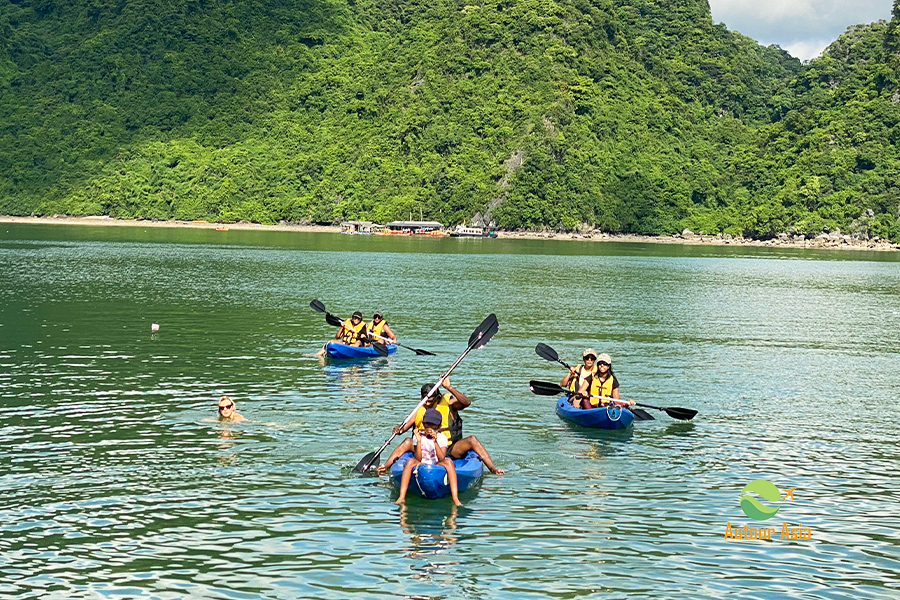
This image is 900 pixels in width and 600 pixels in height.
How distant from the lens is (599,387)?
23.7 m

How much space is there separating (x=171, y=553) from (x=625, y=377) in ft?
62.2

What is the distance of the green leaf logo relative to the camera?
56.5ft

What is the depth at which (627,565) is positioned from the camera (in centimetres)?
1462

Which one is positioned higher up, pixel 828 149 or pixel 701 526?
pixel 828 149

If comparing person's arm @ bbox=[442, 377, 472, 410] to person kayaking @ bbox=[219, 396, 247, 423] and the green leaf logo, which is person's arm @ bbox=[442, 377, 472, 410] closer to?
the green leaf logo

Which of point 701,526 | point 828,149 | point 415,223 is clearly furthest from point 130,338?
point 828,149

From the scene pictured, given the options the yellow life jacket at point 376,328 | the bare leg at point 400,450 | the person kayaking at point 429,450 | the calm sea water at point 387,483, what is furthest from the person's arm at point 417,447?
the yellow life jacket at point 376,328

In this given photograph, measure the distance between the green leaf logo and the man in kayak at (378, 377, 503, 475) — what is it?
14.7 ft

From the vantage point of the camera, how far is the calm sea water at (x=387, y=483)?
14203mm

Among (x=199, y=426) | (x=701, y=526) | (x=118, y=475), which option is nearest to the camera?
(x=701, y=526)

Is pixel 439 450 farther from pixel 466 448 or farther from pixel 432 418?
pixel 466 448

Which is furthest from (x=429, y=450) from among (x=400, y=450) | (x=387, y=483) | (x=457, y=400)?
(x=457, y=400)

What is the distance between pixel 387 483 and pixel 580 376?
286 inches

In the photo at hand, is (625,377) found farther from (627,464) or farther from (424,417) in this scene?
(424,417)
